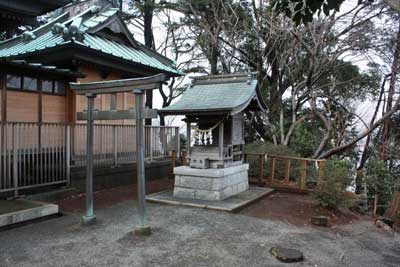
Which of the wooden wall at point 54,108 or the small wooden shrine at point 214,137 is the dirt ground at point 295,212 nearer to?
the small wooden shrine at point 214,137

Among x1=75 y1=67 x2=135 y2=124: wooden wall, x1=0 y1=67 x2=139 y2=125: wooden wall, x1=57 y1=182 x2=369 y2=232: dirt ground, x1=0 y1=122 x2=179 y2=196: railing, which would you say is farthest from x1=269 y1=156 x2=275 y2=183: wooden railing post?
x1=0 y1=67 x2=139 y2=125: wooden wall

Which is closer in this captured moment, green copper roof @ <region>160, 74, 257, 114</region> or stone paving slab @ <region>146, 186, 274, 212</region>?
stone paving slab @ <region>146, 186, 274, 212</region>

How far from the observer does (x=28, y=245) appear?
5168 mm

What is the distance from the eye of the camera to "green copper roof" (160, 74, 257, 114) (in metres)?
8.19

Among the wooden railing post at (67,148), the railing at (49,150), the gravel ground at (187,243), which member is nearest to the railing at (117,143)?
the railing at (49,150)

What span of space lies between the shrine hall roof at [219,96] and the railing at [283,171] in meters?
2.03

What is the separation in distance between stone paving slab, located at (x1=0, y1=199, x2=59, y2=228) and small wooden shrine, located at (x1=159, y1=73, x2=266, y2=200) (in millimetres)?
3312

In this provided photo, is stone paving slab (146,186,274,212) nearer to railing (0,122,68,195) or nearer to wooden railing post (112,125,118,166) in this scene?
wooden railing post (112,125,118,166)

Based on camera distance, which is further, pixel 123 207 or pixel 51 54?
pixel 51 54

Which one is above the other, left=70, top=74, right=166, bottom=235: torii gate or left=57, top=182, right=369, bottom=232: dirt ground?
left=70, top=74, right=166, bottom=235: torii gate

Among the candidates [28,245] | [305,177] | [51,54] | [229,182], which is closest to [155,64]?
[51,54]

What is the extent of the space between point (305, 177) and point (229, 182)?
2813mm

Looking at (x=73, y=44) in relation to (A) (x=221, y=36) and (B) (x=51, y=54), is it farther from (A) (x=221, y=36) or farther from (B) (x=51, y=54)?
(A) (x=221, y=36)

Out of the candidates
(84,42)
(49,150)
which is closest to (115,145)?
(49,150)
